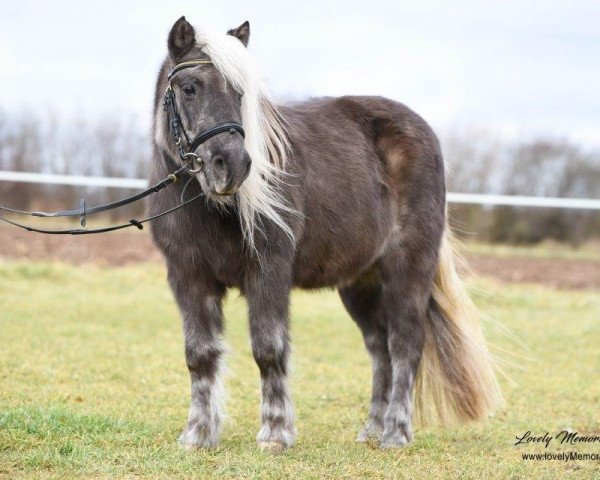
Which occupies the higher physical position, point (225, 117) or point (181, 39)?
point (181, 39)

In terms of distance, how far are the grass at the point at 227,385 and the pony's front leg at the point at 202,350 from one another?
132 mm

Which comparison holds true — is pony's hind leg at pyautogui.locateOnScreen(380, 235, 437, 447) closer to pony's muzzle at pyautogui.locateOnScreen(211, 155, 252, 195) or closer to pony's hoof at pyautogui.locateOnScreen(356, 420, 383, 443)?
pony's hoof at pyautogui.locateOnScreen(356, 420, 383, 443)

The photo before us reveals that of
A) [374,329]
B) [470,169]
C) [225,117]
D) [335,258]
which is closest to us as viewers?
[225,117]

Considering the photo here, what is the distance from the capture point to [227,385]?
753 cm

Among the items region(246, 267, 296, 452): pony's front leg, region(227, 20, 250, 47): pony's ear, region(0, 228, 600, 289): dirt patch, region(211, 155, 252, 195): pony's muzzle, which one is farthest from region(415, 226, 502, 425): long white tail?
region(0, 228, 600, 289): dirt patch

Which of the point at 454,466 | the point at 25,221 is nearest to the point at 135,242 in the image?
the point at 25,221

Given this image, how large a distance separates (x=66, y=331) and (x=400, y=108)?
17.7 ft

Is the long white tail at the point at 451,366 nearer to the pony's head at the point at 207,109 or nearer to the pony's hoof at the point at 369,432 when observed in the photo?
the pony's hoof at the point at 369,432

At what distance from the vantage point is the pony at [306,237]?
4.58m

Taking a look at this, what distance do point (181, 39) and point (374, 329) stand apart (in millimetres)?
2674

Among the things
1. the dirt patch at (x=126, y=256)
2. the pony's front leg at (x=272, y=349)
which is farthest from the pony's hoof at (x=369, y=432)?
the dirt patch at (x=126, y=256)

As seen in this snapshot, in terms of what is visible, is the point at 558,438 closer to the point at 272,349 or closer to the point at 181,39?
the point at 272,349

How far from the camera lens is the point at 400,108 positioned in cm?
626

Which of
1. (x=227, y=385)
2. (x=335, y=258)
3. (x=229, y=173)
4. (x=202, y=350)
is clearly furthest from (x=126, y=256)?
(x=229, y=173)
